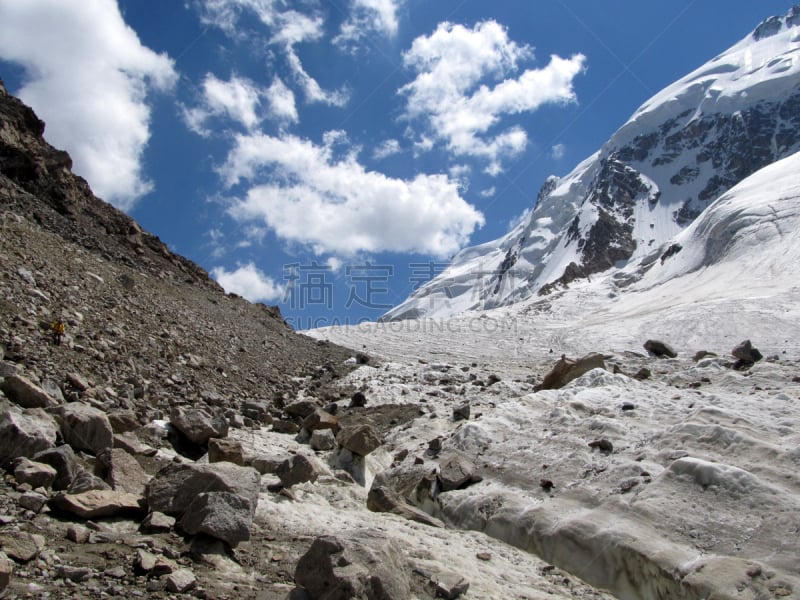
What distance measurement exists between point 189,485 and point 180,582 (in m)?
1.42

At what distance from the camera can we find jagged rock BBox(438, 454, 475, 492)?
9111mm

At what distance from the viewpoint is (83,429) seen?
6.89 metres

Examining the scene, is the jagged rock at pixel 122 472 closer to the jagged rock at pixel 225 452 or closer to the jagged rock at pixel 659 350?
the jagged rock at pixel 225 452

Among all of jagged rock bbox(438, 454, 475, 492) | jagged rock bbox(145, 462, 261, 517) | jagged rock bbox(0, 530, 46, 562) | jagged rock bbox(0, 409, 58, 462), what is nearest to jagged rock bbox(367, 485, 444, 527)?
jagged rock bbox(438, 454, 475, 492)

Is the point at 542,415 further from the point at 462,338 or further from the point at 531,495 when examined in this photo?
the point at 462,338

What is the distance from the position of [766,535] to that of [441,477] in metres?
4.35

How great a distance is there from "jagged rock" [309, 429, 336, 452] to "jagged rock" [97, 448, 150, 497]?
4.68m

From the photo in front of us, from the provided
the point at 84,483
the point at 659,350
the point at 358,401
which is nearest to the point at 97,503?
the point at 84,483

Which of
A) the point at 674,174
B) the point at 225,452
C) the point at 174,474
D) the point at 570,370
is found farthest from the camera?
the point at 674,174

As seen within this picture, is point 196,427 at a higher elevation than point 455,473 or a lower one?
higher

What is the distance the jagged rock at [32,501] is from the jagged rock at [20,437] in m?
0.76

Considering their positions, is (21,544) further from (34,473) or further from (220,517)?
(220,517)

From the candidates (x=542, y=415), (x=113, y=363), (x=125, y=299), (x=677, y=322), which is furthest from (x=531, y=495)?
(x=677, y=322)

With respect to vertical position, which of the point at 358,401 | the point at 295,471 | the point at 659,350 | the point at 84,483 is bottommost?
the point at 84,483
